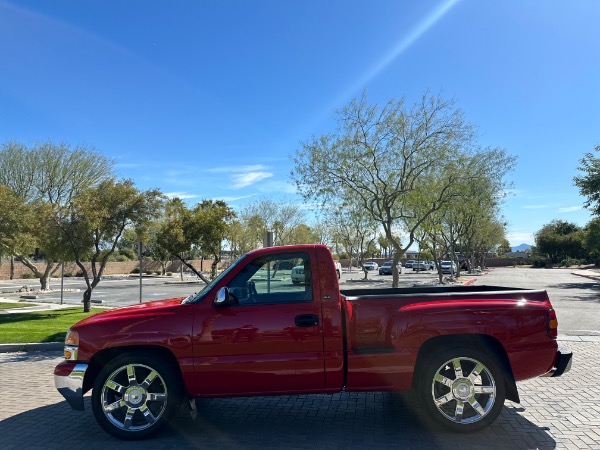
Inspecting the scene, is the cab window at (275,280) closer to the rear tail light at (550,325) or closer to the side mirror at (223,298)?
the side mirror at (223,298)

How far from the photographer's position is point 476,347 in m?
4.90

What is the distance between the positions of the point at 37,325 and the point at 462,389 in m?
11.5

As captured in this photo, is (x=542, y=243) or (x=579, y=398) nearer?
(x=579, y=398)

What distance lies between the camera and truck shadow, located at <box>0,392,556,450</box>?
4656 millimetres

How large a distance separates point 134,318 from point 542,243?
96.7 meters

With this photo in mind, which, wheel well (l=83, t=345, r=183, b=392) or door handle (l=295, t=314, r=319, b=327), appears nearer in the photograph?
door handle (l=295, t=314, r=319, b=327)

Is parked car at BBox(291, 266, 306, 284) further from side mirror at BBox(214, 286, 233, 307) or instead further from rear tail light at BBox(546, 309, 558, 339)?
Result: rear tail light at BBox(546, 309, 558, 339)

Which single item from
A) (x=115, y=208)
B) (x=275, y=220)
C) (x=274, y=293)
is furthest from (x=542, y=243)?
(x=274, y=293)

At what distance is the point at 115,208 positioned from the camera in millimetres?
14359

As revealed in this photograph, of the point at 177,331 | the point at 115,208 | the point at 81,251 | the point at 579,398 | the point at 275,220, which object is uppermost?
the point at 275,220

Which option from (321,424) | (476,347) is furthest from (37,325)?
(476,347)

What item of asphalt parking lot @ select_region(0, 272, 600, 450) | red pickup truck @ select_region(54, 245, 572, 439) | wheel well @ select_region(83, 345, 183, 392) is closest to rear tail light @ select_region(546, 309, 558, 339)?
red pickup truck @ select_region(54, 245, 572, 439)

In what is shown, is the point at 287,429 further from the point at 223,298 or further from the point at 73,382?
the point at 73,382

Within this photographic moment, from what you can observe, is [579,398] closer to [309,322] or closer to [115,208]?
[309,322]
